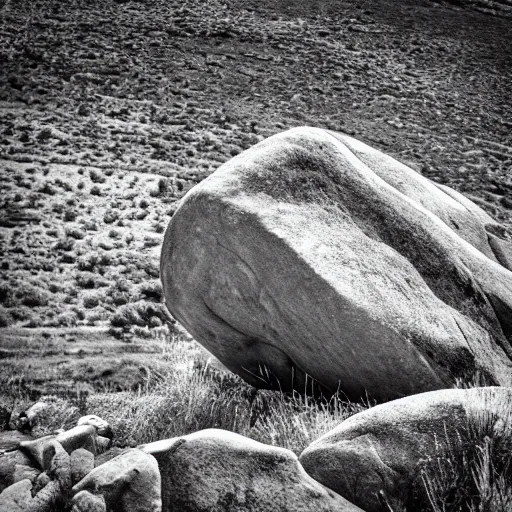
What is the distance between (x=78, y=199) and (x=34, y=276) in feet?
12.8

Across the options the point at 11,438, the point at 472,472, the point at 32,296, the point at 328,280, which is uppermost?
the point at 328,280

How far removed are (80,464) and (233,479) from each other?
49.2 inches

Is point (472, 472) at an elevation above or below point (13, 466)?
above

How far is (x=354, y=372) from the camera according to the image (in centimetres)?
686

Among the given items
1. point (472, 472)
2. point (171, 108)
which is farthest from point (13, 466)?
point (171, 108)

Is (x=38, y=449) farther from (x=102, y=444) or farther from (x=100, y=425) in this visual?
(x=100, y=425)

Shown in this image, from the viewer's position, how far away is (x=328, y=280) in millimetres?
6699

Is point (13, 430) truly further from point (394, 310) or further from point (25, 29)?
point (25, 29)

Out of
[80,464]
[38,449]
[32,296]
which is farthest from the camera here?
[32,296]

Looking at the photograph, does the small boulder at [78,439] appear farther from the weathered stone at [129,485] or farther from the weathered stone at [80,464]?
the weathered stone at [129,485]

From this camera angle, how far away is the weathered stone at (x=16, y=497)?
187 inches

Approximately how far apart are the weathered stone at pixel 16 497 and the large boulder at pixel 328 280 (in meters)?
2.79

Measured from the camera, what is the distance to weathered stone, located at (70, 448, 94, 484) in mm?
5262

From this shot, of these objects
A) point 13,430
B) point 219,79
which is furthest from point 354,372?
point 219,79
